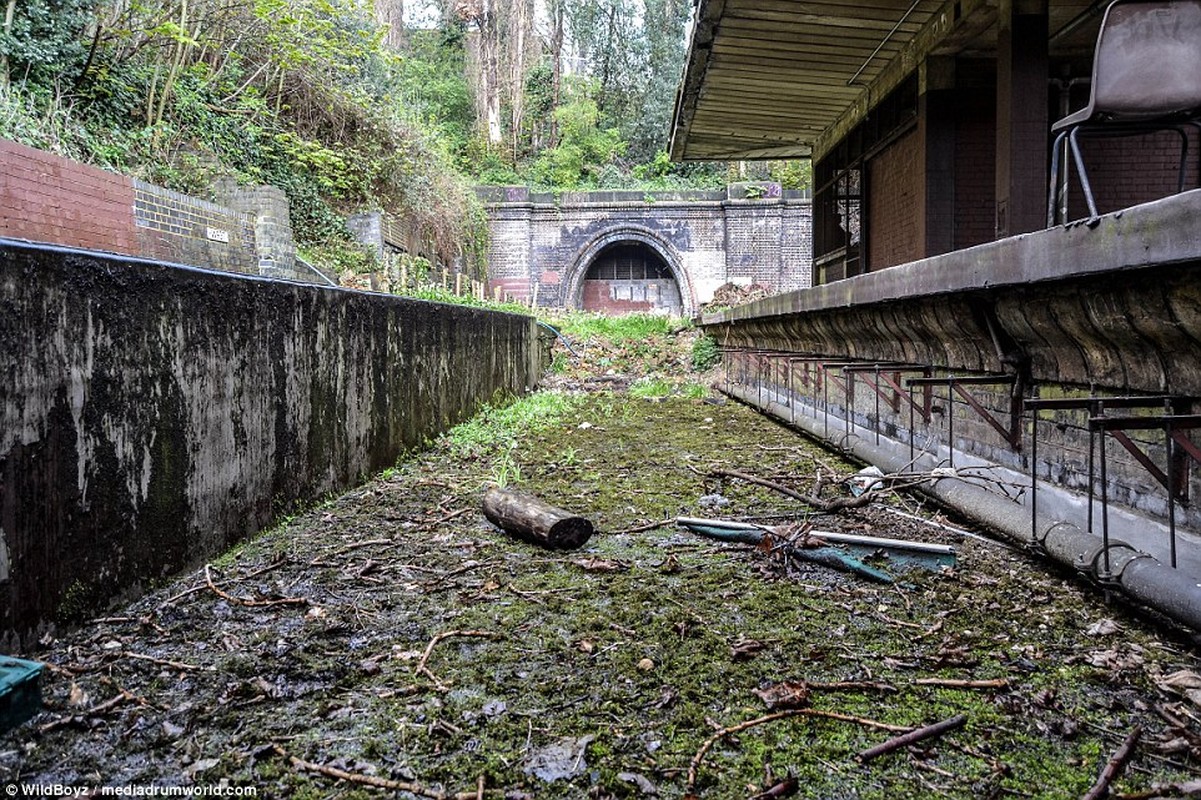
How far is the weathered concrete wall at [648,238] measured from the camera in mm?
24375

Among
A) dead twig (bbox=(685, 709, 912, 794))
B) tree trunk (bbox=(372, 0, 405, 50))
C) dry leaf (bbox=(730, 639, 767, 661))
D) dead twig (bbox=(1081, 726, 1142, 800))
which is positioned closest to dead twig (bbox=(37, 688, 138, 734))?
dead twig (bbox=(685, 709, 912, 794))

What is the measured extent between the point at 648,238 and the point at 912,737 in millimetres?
24308

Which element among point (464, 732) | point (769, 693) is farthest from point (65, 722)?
point (769, 693)

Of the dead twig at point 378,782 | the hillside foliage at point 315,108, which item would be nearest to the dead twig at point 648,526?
the dead twig at point 378,782

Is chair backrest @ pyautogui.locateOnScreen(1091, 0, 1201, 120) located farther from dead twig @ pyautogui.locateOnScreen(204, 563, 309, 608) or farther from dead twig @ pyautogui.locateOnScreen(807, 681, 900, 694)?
dead twig @ pyautogui.locateOnScreen(204, 563, 309, 608)

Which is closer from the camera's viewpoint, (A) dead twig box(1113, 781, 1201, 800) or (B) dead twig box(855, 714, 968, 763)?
(A) dead twig box(1113, 781, 1201, 800)

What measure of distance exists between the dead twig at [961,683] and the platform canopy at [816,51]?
4804mm

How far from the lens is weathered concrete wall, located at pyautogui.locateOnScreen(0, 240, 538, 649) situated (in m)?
1.88

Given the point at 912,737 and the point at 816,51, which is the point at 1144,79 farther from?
the point at 816,51

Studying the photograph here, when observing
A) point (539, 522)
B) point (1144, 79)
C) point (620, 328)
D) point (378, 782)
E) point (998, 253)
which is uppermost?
point (1144, 79)

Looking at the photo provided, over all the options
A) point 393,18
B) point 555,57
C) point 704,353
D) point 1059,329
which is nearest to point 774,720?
point 1059,329

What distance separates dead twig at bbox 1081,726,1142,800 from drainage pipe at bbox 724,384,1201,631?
49 centimetres

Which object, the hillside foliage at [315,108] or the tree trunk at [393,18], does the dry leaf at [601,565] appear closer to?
the hillside foliage at [315,108]

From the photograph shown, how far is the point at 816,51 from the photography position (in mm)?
6766
